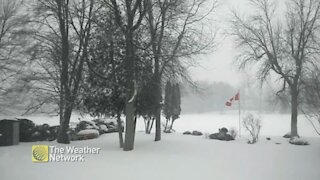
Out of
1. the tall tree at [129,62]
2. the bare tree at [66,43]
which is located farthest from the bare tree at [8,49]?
the tall tree at [129,62]

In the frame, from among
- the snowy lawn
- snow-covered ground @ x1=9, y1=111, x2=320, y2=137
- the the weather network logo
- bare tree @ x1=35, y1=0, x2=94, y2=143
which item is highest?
bare tree @ x1=35, y1=0, x2=94, y2=143

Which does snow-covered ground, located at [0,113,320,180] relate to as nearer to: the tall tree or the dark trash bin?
the tall tree

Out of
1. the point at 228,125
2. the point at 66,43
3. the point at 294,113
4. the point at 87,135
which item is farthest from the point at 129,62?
the point at 228,125

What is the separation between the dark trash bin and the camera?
1519cm

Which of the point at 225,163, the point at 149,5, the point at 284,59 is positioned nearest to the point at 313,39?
the point at 284,59

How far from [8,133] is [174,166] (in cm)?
914

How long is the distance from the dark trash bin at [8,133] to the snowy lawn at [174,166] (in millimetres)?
2001

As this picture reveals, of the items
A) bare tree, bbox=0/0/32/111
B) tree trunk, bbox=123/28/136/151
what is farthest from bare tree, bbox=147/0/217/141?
bare tree, bbox=0/0/32/111

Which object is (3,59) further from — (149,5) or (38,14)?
(149,5)

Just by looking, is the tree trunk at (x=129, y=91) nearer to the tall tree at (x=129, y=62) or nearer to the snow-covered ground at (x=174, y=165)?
the tall tree at (x=129, y=62)

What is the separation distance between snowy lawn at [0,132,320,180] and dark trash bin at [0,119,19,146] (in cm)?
200

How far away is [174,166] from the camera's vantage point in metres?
10.4

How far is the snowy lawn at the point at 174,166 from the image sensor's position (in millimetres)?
8977

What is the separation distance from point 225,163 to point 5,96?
20.7m
